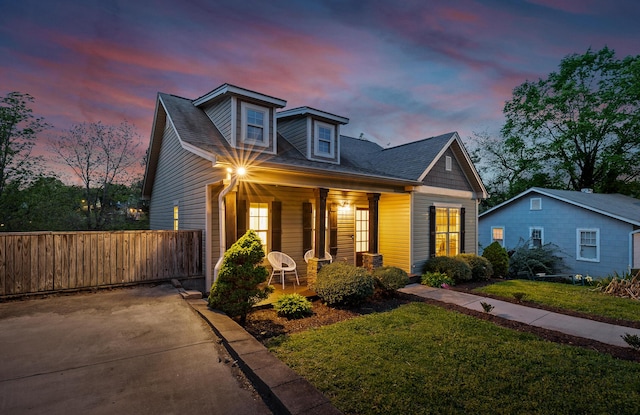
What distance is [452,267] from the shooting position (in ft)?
30.3

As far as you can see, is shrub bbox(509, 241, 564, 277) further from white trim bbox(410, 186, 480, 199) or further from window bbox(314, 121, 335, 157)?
window bbox(314, 121, 335, 157)

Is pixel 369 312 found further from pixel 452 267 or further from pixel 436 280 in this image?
pixel 452 267

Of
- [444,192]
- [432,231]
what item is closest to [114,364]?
[432,231]

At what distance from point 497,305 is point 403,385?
15.6 ft

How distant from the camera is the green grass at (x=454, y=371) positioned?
9.07ft

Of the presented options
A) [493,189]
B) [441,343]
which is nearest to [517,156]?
[493,189]

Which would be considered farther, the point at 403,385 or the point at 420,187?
the point at 420,187

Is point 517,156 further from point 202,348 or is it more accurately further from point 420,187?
point 202,348

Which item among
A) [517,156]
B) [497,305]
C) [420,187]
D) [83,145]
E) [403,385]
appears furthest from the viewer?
[517,156]

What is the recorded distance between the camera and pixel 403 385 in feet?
10.00

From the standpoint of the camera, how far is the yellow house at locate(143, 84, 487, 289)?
683cm

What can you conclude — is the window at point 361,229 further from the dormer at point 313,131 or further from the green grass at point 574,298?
the green grass at point 574,298

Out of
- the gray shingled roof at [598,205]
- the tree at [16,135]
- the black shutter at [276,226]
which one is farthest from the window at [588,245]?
the tree at [16,135]

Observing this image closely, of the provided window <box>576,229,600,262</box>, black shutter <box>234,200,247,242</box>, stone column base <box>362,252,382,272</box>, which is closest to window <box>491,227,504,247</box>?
window <box>576,229,600,262</box>
